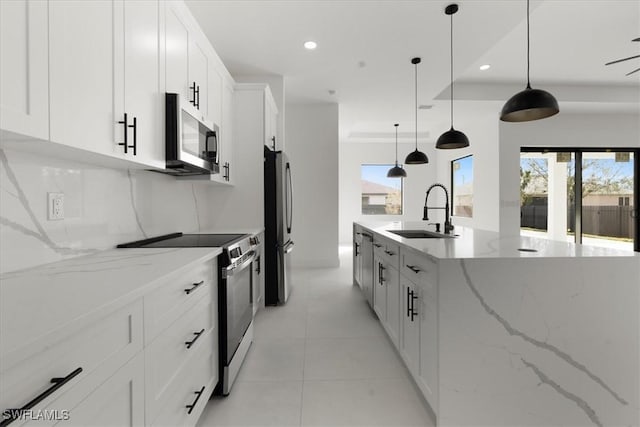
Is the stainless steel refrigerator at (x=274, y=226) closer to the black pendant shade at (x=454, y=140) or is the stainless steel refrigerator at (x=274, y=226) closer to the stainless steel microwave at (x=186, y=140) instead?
the stainless steel microwave at (x=186, y=140)

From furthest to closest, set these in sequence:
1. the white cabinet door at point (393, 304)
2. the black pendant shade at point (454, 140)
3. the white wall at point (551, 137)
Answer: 1. the white wall at point (551, 137)
2. the black pendant shade at point (454, 140)
3. the white cabinet door at point (393, 304)

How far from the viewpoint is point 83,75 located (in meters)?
1.17

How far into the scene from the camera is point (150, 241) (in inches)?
82.4

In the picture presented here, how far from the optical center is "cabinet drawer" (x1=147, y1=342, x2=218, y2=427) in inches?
47.0

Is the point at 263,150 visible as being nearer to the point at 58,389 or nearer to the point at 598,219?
the point at 58,389

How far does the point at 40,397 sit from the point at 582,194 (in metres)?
8.06

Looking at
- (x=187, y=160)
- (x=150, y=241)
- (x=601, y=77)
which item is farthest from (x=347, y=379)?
(x=601, y=77)

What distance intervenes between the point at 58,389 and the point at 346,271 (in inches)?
187

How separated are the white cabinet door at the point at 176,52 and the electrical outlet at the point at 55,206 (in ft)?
2.89

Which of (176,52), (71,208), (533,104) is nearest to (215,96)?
(176,52)

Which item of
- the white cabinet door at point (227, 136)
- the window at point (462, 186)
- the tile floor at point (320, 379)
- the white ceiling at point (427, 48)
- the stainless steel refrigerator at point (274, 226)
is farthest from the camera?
the window at point (462, 186)

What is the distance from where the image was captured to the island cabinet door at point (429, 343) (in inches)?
60.7

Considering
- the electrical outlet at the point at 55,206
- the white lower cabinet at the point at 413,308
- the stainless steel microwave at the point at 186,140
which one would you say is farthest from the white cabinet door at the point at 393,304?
the electrical outlet at the point at 55,206

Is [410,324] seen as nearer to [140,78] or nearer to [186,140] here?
[186,140]
